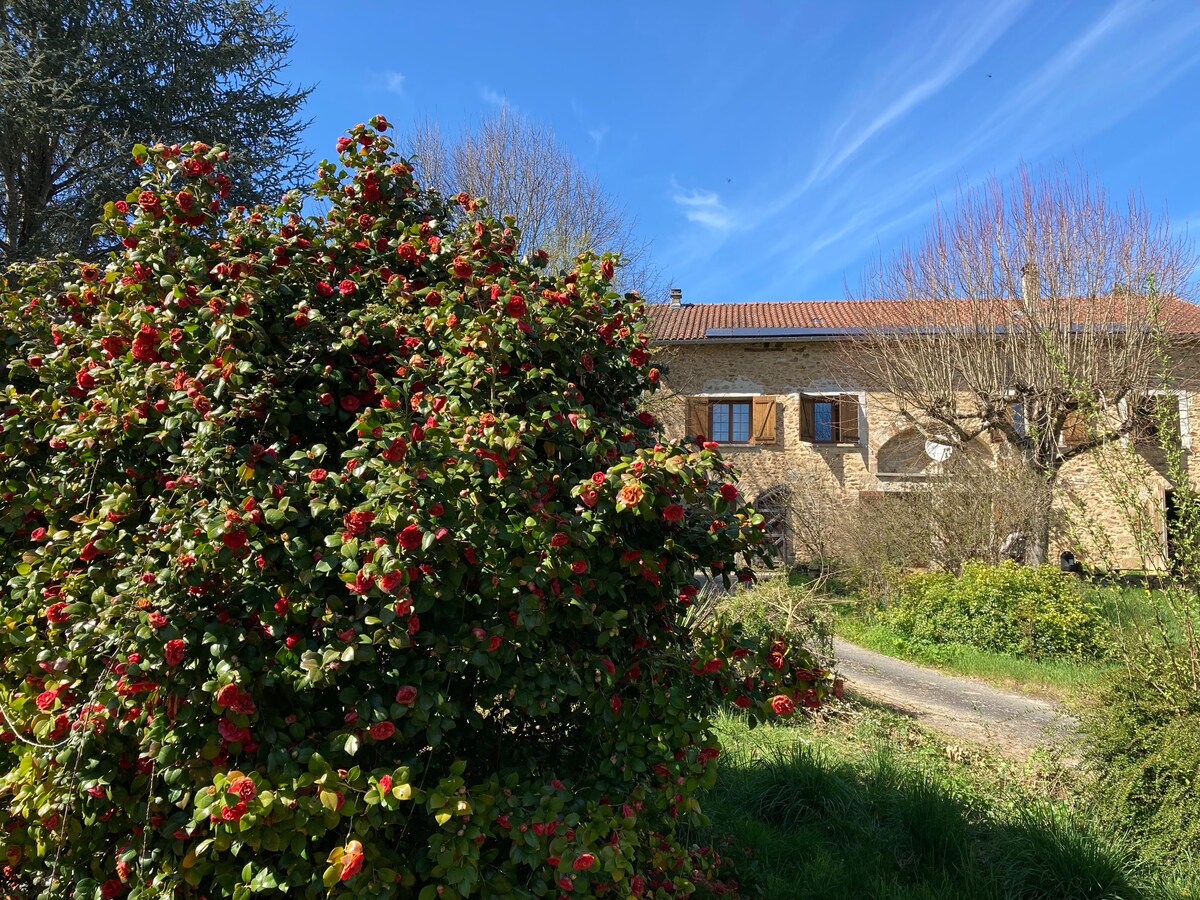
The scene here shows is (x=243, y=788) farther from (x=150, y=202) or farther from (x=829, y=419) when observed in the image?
(x=829, y=419)

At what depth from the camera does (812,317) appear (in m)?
19.0

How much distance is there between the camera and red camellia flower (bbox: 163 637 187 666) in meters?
1.66

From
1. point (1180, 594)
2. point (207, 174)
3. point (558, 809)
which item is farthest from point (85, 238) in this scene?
point (1180, 594)

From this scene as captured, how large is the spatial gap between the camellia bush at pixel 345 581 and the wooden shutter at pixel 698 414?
51.1 feet

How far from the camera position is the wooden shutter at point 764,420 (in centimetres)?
1772

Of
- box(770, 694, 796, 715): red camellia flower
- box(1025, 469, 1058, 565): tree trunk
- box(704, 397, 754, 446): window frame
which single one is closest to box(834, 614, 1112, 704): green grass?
box(1025, 469, 1058, 565): tree trunk

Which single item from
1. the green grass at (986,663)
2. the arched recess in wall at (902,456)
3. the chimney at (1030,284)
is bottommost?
the green grass at (986,663)

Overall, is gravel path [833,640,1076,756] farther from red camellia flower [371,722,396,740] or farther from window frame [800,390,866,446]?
window frame [800,390,866,446]

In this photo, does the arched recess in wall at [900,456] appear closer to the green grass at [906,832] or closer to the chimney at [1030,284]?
the chimney at [1030,284]

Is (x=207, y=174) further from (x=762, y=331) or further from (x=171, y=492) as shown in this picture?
(x=762, y=331)

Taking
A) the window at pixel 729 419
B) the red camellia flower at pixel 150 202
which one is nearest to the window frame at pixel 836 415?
the window at pixel 729 419

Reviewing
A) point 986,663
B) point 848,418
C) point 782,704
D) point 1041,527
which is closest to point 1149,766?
point 782,704

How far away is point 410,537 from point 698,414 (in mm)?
16722

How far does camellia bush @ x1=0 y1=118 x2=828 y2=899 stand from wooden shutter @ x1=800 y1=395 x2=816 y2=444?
51.6 feet
